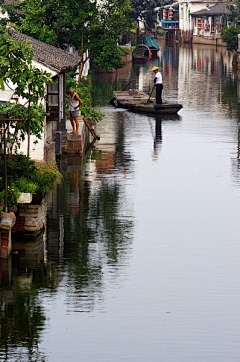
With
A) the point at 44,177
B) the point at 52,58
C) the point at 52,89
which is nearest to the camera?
the point at 44,177

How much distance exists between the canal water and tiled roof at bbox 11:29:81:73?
3019 millimetres

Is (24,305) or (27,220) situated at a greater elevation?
(27,220)

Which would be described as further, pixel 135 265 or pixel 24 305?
pixel 135 265

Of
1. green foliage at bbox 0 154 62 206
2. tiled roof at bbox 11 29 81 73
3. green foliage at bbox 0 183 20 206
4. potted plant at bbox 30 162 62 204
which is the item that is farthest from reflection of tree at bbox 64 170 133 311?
tiled roof at bbox 11 29 81 73

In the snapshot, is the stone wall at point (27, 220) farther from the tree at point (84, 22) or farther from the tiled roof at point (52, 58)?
the tree at point (84, 22)

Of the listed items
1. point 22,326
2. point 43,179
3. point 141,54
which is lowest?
point 22,326

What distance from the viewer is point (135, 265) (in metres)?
16.7

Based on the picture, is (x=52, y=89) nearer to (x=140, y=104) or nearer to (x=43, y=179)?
(x=43, y=179)

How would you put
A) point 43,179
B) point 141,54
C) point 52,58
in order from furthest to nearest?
point 141,54 < point 52,58 < point 43,179

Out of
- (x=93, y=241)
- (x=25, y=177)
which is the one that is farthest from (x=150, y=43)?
(x=93, y=241)

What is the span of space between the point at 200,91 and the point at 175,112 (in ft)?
39.3

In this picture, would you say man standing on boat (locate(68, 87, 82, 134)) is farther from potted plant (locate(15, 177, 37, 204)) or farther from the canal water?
potted plant (locate(15, 177, 37, 204))

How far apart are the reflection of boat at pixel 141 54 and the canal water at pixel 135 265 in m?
51.4

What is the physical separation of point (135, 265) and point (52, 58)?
11.5 metres
